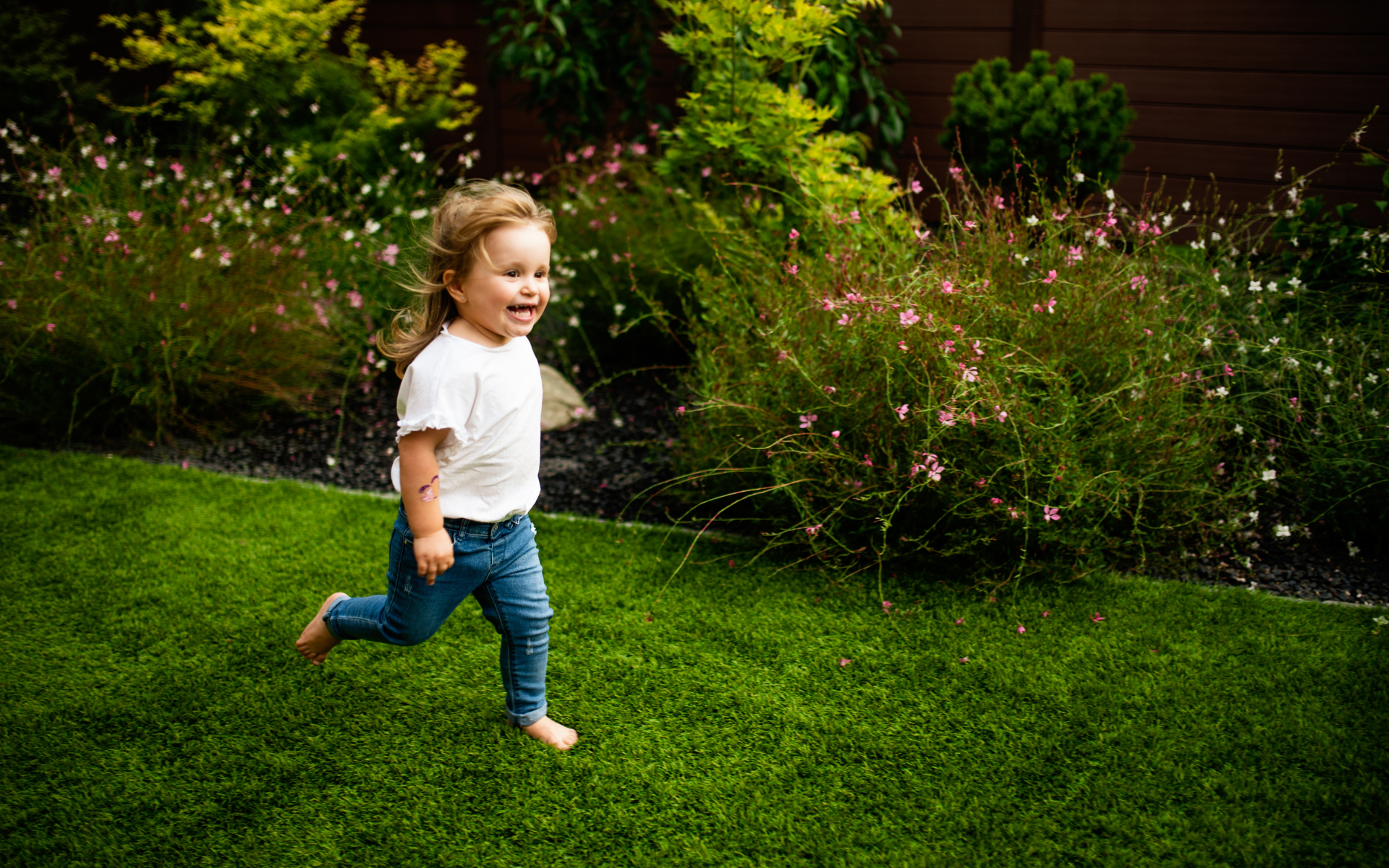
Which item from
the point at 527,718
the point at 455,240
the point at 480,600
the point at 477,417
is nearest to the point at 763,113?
the point at 455,240

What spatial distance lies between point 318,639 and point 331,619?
0.38 ft

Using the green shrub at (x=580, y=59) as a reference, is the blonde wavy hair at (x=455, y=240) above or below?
below

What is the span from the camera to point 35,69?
7.95 m

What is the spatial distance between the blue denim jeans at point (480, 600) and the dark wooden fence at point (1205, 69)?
5592mm

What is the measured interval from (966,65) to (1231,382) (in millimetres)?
3974

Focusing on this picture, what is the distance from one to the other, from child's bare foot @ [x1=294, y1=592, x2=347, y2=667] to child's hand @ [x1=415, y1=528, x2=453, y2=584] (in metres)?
0.46

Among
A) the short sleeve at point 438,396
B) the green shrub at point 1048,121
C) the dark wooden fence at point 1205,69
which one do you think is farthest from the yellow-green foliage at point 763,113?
the dark wooden fence at point 1205,69

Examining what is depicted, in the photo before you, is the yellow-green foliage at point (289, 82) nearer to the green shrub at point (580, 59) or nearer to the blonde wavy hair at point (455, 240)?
the green shrub at point (580, 59)

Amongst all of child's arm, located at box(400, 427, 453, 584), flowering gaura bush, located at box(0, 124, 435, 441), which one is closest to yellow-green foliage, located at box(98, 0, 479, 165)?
flowering gaura bush, located at box(0, 124, 435, 441)

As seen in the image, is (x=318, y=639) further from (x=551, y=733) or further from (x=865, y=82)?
(x=865, y=82)

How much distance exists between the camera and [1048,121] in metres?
5.02

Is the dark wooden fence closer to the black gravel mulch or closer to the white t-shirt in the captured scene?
the black gravel mulch

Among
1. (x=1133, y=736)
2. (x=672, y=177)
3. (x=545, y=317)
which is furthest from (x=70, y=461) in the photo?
(x=1133, y=736)

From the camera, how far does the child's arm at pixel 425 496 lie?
1.92 m
